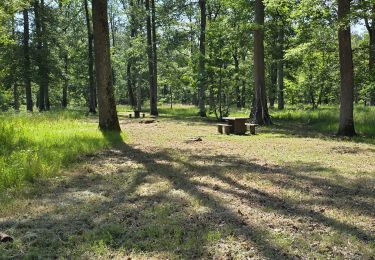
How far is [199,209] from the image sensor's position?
540 centimetres

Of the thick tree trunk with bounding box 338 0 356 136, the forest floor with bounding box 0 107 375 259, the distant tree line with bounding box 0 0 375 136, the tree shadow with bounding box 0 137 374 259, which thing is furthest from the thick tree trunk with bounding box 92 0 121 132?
the thick tree trunk with bounding box 338 0 356 136

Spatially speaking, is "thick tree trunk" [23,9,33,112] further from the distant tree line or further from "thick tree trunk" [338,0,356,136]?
"thick tree trunk" [338,0,356,136]

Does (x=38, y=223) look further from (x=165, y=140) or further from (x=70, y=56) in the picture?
(x=70, y=56)

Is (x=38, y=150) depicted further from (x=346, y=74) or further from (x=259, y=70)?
(x=259, y=70)

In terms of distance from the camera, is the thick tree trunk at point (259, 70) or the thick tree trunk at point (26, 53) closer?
the thick tree trunk at point (259, 70)

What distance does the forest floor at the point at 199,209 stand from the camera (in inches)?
161

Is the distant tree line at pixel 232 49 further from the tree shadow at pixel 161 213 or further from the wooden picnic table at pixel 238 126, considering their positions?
the tree shadow at pixel 161 213

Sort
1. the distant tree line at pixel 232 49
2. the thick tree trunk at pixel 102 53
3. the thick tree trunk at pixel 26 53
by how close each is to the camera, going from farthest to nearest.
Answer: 1. the thick tree trunk at pixel 26 53
2. the distant tree line at pixel 232 49
3. the thick tree trunk at pixel 102 53

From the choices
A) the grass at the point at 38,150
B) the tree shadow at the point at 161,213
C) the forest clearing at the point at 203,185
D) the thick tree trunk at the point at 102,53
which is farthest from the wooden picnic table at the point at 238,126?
the tree shadow at the point at 161,213

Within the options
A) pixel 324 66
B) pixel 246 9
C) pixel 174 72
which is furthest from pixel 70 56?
pixel 324 66

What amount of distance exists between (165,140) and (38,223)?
8176 mm

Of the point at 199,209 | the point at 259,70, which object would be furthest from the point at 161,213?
the point at 259,70

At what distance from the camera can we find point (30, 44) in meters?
28.2

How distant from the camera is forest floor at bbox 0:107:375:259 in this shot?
409 cm
